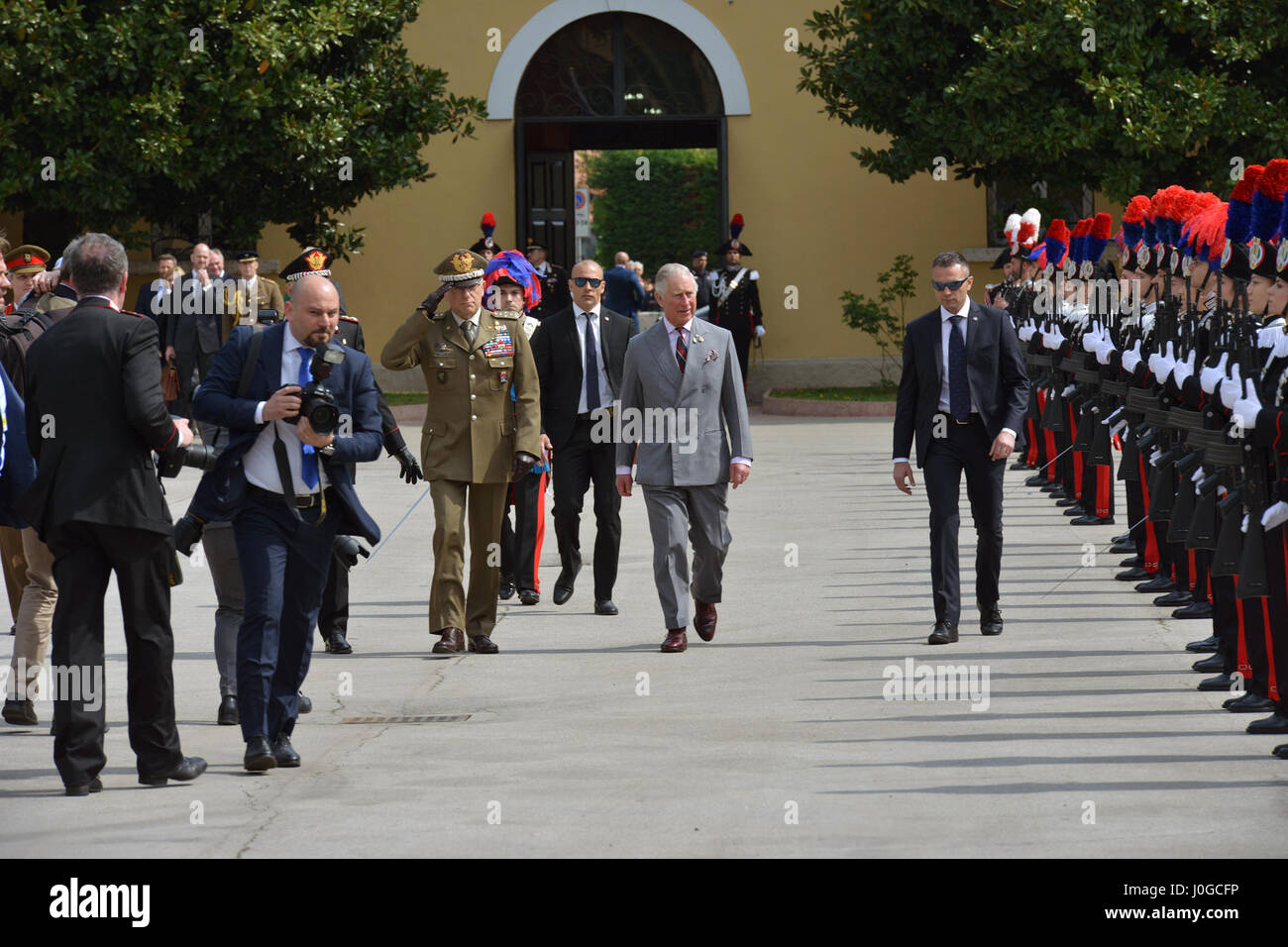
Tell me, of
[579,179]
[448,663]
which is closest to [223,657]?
[448,663]

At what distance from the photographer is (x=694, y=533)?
1030cm

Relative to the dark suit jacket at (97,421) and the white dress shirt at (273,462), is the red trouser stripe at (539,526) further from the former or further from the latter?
the dark suit jacket at (97,421)

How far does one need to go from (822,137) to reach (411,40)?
5389 mm

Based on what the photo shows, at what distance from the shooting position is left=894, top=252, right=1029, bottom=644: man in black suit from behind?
1005 cm

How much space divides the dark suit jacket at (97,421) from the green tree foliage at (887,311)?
60.8 feet

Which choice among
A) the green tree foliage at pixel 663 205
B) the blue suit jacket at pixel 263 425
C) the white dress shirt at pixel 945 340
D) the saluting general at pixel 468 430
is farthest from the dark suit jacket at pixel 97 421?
the green tree foliage at pixel 663 205

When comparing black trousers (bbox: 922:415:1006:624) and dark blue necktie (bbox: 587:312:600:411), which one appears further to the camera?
dark blue necktie (bbox: 587:312:600:411)

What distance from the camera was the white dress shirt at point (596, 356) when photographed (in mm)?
11422

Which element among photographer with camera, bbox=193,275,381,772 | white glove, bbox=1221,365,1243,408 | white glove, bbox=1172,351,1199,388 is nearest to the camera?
photographer with camera, bbox=193,275,381,772

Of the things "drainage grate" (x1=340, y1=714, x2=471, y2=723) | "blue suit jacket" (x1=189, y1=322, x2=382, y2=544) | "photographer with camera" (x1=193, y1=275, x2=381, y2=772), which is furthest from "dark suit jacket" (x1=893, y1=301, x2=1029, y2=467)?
"photographer with camera" (x1=193, y1=275, x2=381, y2=772)

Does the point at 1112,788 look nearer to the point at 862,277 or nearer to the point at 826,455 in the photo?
the point at 826,455

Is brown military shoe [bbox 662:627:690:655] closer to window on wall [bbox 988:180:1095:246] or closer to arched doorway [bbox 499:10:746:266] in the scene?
window on wall [bbox 988:180:1095:246]

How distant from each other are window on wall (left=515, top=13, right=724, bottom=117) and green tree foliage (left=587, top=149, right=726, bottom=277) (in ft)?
58.7

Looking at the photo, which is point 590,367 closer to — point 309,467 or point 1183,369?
point 1183,369
